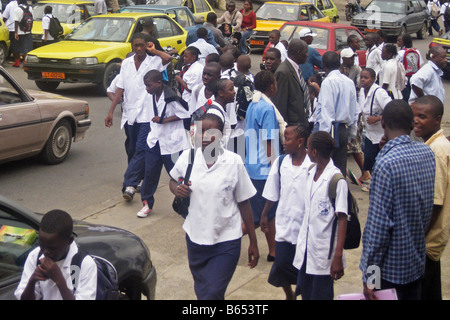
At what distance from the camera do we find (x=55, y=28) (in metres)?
17.2

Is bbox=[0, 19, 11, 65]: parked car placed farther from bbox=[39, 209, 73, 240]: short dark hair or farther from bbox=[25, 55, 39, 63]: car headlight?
bbox=[39, 209, 73, 240]: short dark hair

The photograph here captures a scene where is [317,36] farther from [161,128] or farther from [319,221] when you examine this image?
[319,221]

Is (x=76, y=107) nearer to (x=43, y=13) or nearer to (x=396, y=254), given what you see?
(x=396, y=254)

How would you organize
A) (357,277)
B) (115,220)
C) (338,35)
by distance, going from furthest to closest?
(338,35), (115,220), (357,277)

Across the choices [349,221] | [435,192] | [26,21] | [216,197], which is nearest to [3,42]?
[26,21]

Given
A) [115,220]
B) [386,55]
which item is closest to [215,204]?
[115,220]

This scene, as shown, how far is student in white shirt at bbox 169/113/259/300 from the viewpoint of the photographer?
454 cm

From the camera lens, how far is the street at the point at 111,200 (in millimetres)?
6023

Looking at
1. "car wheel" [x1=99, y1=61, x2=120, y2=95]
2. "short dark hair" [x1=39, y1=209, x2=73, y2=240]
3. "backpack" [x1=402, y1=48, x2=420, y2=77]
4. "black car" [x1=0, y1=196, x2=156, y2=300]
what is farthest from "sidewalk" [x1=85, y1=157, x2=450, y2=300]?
"car wheel" [x1=99, y1=61, x2=120, y2=95]

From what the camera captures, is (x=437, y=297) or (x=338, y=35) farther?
(x=338, y=35)

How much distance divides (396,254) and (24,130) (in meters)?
6.08
